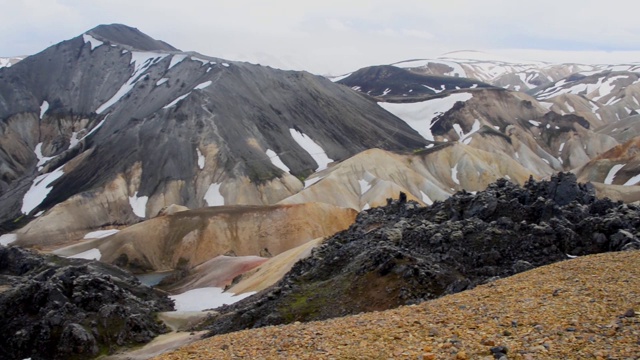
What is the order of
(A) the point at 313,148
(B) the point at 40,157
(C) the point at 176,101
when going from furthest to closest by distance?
(B) the point at 40,157 < (A) the point at 313,148 < (C) the point at 176,101

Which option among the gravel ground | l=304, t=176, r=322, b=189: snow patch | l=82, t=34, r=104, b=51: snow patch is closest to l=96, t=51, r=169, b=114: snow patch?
l=82, t=34, r=104, b=51: snow patch

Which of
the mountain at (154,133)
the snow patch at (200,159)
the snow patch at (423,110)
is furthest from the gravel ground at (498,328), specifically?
the snow patch at (423,110)

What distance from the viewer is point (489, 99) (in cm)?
19000

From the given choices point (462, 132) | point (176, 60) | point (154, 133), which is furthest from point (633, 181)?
point (176, 60)

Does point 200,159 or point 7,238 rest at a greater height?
point 200,159

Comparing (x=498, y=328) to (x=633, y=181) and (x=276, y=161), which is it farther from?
(x=276, y=161)

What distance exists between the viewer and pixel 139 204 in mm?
110500

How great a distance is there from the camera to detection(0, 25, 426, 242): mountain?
365 ft

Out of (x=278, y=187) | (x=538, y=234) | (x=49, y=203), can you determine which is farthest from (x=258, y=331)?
Answer: (x=49, y=203)

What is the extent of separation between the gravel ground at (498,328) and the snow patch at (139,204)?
96241 mm

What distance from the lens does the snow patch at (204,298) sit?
4860cm

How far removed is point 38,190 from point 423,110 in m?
120

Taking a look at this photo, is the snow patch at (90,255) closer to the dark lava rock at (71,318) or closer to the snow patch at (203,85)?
the dark lava rock at (71,318)

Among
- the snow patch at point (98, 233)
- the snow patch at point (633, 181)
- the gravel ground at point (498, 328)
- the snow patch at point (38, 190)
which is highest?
the snow patch at point (38, 190)
